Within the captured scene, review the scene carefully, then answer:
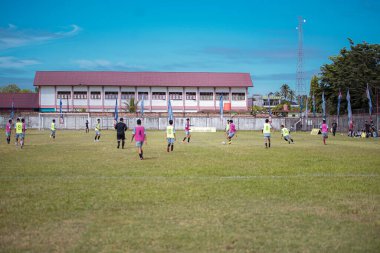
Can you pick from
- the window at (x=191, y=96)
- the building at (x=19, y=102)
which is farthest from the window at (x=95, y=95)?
the window at (x=191, y=96)

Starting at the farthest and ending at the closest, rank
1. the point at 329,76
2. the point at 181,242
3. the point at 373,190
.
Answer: the point at 329,76
the point at 373,190
the point at 181,242

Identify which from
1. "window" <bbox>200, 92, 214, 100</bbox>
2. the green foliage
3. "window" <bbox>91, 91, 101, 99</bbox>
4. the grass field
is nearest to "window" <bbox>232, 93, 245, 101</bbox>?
"window" <bbox>200, 92, 214, 100</bbox>

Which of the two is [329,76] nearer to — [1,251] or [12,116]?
[12,116]

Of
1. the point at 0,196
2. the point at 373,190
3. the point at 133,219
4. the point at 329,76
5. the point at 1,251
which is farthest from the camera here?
the point at 329,76

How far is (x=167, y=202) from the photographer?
391 inches

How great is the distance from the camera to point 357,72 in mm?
63406

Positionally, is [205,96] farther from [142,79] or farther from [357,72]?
[357,72]

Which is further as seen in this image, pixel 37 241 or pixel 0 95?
pixel 0 95

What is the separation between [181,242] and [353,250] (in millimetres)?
2560

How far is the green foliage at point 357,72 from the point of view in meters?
63.1

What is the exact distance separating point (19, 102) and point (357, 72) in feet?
213

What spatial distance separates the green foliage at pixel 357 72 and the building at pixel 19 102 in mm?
56780

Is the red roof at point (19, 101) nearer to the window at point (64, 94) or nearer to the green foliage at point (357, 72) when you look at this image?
the window at point (64, 94)

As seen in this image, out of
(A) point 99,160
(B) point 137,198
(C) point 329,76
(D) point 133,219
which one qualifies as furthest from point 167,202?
(C) point 329,76
